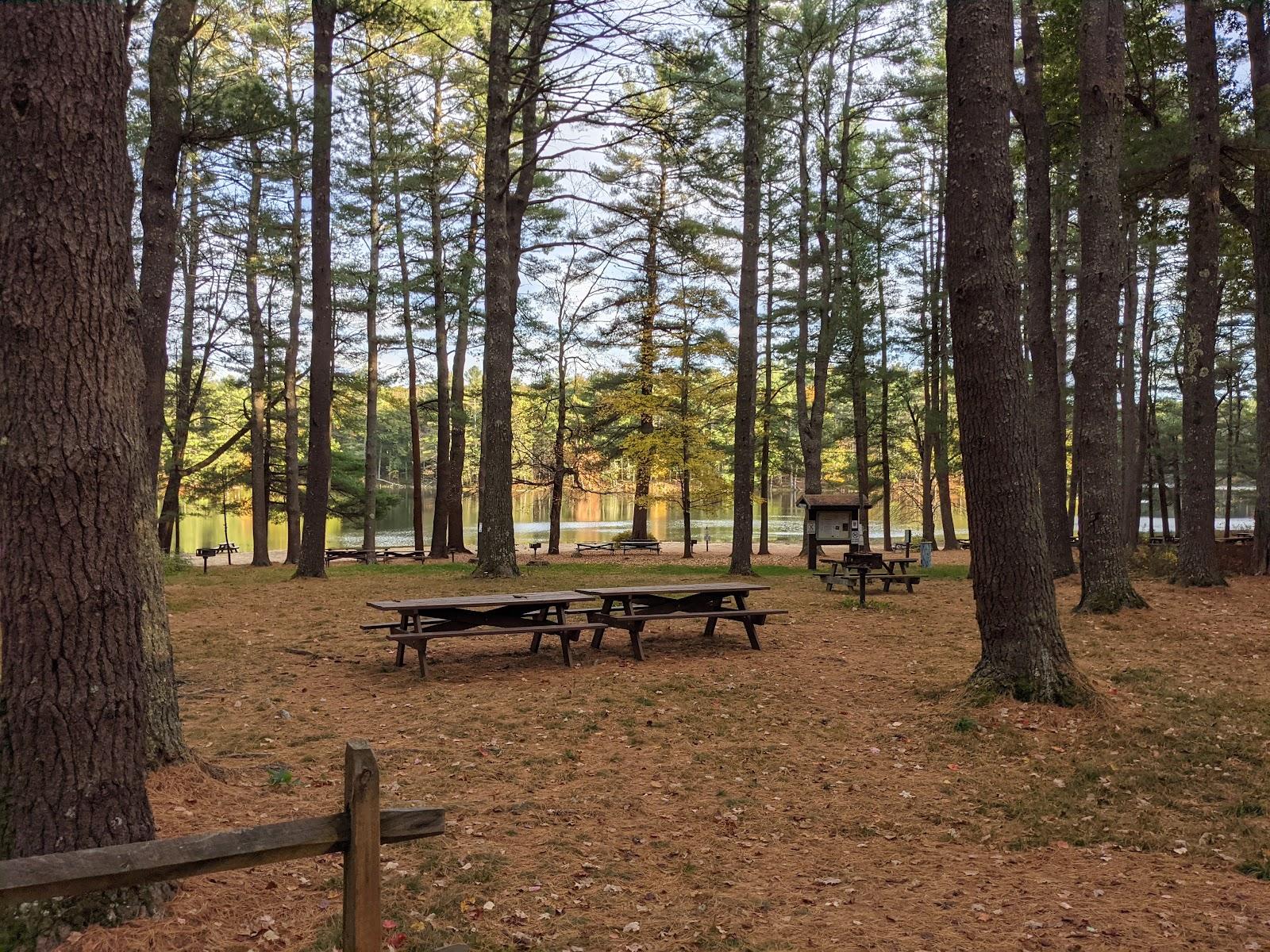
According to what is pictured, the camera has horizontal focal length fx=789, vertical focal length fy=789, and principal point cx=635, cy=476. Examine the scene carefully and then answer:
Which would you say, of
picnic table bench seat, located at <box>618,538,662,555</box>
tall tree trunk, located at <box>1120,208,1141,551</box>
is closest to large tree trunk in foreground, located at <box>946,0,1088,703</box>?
tall tree trunk, located at <box>1120,208,1141,551</box>

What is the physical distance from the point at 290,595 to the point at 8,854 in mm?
10092

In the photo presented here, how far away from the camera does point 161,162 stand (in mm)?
7836

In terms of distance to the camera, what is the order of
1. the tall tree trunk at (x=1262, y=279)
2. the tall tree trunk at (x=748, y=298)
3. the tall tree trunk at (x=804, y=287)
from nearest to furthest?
the tall tree trunk at (x=1262, y=279)
the tall tree trunk at (x=748, y=298)
the tall tree trunk at (x=804, y=287)

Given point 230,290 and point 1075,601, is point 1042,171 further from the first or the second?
point 230,290

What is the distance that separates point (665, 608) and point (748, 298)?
772 cm

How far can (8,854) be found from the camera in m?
2.96

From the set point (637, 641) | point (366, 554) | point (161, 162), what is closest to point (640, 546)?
point (366, 554)

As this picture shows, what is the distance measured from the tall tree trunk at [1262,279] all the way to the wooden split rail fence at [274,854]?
54.4ft

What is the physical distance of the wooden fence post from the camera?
265 centimetres

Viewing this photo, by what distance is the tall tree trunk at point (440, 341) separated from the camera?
22.6 meters

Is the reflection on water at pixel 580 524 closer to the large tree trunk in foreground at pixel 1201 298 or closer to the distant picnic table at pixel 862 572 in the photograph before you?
the distant picnic table at pixel 862 572

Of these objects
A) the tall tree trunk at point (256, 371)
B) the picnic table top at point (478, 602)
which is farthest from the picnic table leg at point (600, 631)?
the tall tree trunk at point (256, 371)

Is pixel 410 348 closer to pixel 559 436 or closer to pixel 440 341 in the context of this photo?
pixel 440 341

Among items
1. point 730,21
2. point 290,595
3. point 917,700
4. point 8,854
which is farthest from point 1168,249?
point 8,854
